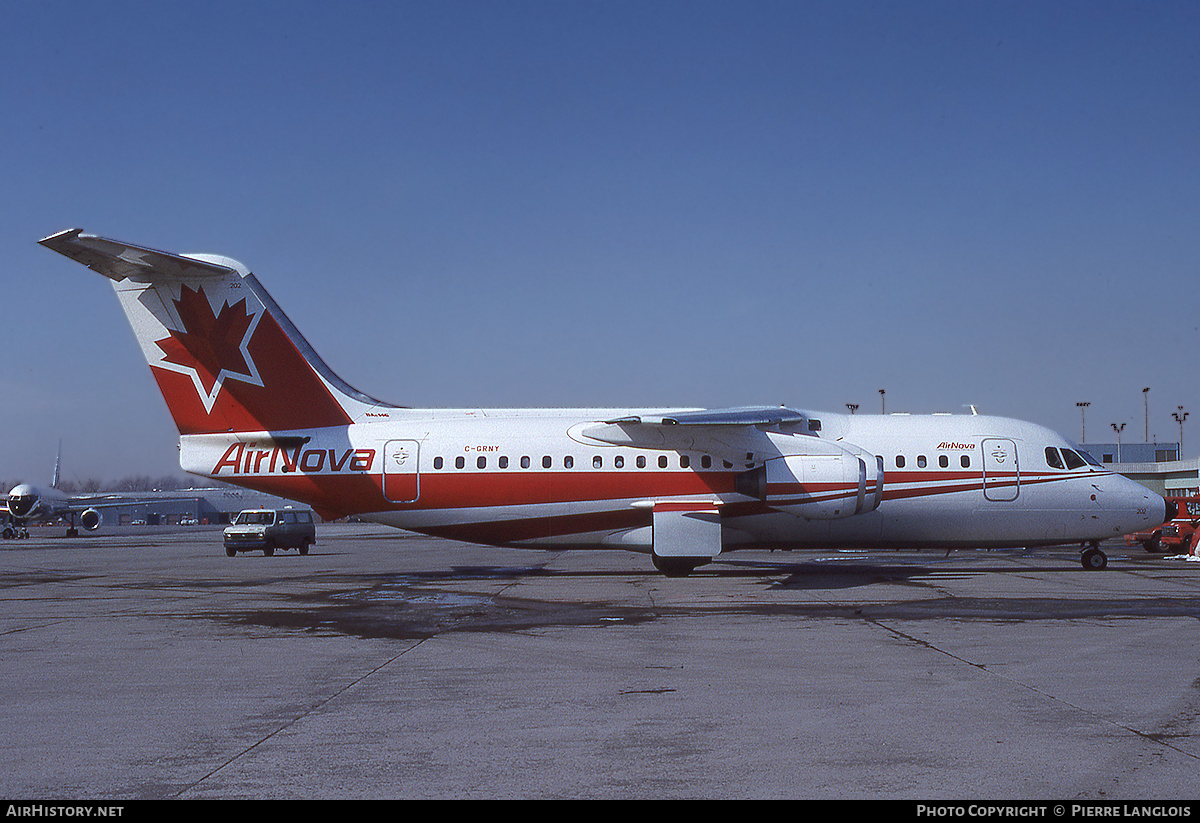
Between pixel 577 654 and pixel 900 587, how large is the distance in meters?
10.8

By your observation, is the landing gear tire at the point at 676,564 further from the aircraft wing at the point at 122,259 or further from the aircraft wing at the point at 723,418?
the aircraft wing at the point at 122,259

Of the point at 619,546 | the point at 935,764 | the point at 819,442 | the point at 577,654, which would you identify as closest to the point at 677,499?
the point at 619,546

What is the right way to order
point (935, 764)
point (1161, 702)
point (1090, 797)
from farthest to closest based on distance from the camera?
point (1161, 702) < point (935, 764) < point (1090, 797)

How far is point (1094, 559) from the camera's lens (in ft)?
79.7

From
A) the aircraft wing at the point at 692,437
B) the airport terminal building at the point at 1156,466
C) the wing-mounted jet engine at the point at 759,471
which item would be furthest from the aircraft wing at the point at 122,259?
the airport terminal building at the point at 1156,466

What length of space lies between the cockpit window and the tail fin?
18678mm

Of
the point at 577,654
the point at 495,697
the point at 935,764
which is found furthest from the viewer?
the point at 577,654

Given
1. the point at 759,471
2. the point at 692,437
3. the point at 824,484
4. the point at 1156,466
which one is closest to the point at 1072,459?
the point at 824,484

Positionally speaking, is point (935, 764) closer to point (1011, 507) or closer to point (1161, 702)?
point (1161, 702)

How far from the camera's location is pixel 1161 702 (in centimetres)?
806

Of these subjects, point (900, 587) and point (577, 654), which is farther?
point (900, 587)

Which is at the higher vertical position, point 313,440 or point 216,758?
point 313,440

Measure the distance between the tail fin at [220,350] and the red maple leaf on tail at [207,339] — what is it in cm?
2

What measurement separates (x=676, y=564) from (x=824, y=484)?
13.6ft
